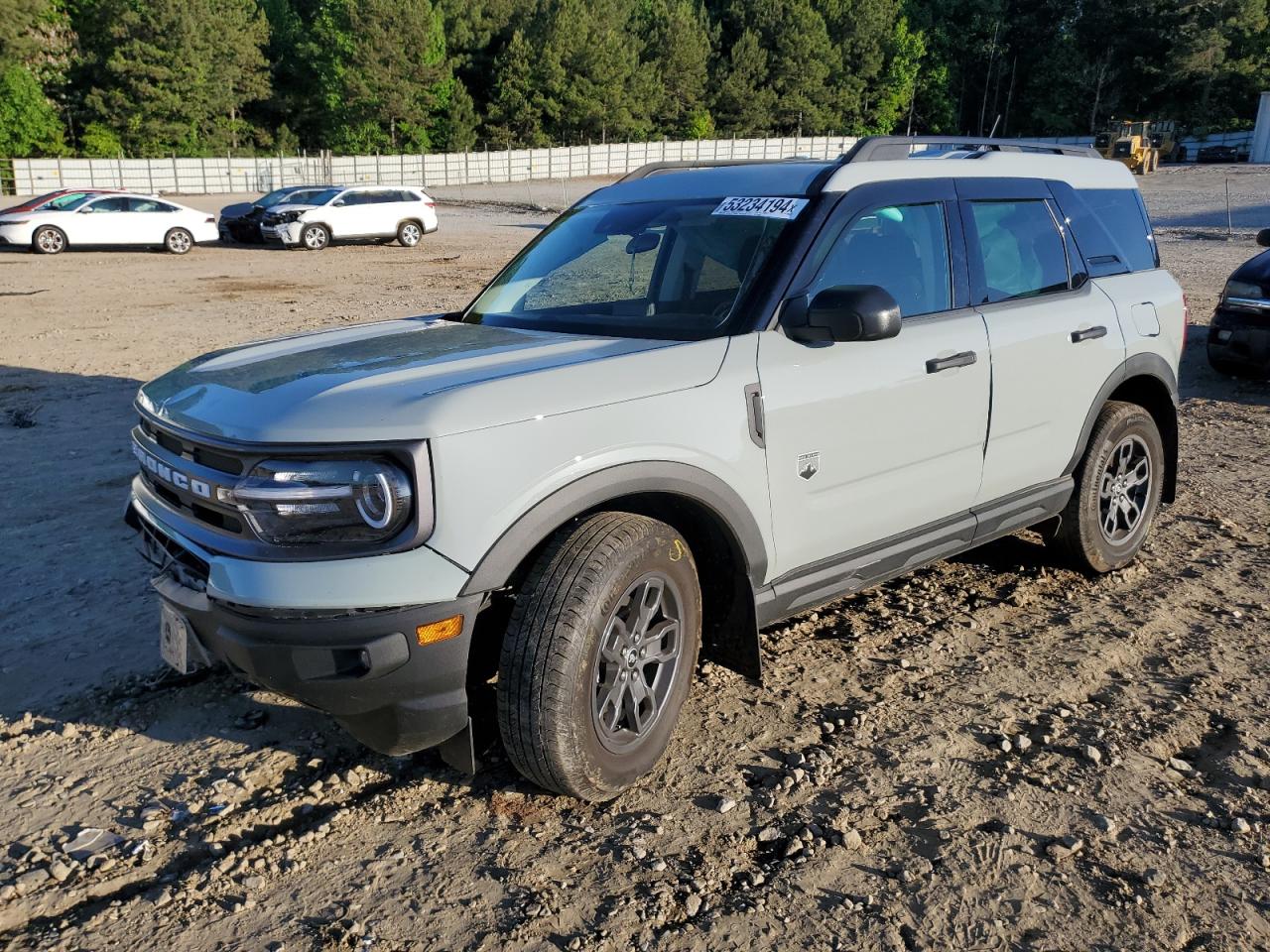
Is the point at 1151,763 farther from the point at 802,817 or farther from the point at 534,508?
the point at 534,508

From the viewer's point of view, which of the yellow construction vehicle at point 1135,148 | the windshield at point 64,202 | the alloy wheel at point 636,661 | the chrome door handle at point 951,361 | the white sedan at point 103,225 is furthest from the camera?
the yellow construction vehicle at point 1135,148

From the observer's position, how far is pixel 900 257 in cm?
402

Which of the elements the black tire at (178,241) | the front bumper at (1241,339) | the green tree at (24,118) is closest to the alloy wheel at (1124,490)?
the front bumper at (1241,339)

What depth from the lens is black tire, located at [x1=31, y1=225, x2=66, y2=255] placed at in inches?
968

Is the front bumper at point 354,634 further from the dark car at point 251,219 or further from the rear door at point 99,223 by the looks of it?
the dark car at point 251,219

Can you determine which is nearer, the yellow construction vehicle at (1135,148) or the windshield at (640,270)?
the windshield at (640,270)

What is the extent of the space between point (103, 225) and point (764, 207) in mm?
25211

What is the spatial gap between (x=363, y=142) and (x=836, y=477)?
73.0 metres

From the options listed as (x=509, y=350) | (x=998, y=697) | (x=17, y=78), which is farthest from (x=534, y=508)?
(x=17, y=78)

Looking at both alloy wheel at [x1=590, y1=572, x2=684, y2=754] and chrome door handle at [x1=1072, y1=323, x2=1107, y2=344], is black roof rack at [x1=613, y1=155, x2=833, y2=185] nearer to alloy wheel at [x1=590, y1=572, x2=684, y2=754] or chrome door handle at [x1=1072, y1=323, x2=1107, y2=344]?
chrome door handle at [x1=1072, y1=323, x2=1107, y2=344]

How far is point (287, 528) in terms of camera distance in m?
2.79

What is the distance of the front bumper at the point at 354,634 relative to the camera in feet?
8.91

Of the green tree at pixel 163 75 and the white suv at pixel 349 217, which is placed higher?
the green tree at pixel 163 75

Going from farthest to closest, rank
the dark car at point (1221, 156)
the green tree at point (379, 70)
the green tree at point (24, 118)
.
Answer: the green tree at point (379, 70) → the dark car at point (1221, 156) → the green tree at point (24, 118)
